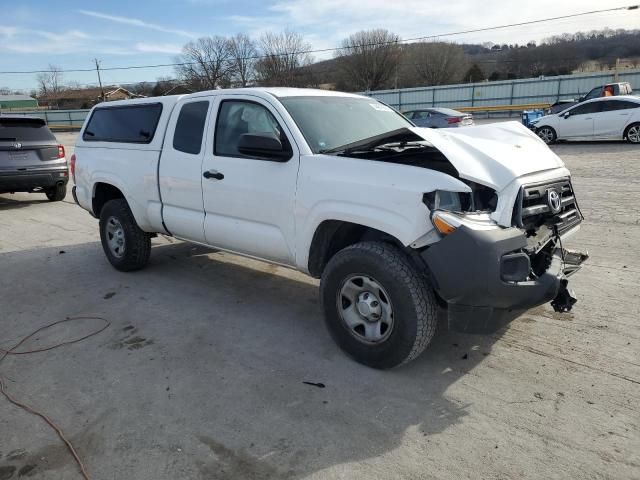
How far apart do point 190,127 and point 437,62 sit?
69.9 metres

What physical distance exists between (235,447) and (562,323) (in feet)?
9.34

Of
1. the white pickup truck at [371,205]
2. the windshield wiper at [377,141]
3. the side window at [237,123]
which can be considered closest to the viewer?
the white pickup truck at [371,205]

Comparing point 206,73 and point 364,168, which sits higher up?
point 206,73

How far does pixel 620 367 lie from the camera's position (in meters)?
3.40

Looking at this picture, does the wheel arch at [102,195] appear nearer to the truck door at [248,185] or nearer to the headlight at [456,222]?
the truck door at [248,185]

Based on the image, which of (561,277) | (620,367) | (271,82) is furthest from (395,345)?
(271,82)

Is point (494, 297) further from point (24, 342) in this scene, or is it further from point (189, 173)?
point (24, 342)

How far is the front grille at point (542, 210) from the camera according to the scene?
3314 mm

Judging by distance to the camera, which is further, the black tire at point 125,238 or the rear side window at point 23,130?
the rear side window at point 23,130

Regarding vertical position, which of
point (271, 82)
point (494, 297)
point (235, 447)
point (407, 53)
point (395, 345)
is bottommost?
point (235, 447)

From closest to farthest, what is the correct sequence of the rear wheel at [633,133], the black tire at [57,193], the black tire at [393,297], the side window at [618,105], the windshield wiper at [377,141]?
the black tire at [393,297], the windshield wiper at [377,141], the black tire at [57,193], the side window at [618,105], the rear wheel at [633,133]

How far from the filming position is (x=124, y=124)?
225 inches

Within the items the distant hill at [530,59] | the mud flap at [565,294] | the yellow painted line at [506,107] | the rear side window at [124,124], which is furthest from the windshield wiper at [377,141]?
the distant hill at [530,59]

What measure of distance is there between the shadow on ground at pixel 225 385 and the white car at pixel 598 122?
1438 centimetres
